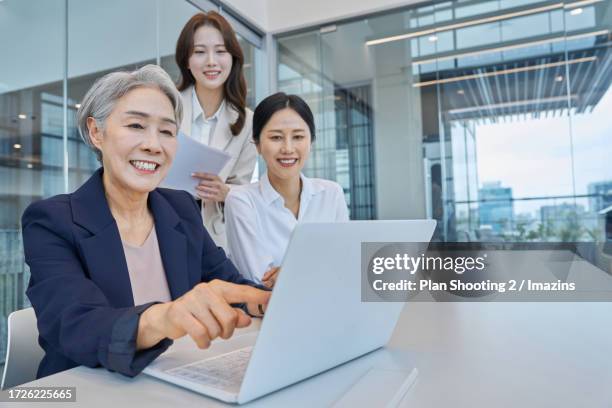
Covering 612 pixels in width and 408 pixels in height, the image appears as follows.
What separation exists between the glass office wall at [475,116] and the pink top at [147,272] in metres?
3.08

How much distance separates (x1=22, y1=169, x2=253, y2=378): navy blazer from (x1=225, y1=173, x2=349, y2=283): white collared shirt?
34 cm

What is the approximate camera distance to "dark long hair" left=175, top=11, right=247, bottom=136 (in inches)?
81.9

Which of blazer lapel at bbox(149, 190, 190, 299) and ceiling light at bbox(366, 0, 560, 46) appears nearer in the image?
blazer lapel at bbox(149, 190, 190, 299)

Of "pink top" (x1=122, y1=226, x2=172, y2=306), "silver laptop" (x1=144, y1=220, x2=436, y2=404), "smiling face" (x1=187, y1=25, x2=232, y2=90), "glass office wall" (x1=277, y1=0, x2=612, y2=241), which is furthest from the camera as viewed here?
"glass office wall" (x1=277, y1=0, x2=612, y2=241)

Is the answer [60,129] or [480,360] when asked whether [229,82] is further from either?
[480,360]

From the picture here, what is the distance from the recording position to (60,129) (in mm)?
2506

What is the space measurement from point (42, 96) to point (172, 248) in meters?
1.88

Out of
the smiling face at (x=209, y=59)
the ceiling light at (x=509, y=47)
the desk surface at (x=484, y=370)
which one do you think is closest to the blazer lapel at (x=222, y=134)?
the smiling face at (x=209, y=59)

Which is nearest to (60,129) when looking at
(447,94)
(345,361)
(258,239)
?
(258,239)

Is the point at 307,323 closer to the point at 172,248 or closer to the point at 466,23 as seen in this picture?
the point at 172,248

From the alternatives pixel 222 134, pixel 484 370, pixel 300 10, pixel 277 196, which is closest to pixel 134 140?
pixel 277 196

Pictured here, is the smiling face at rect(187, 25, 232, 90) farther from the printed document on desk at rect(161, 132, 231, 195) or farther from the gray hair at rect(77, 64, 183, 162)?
the gray hair at rect(77, 64, 183, 162)

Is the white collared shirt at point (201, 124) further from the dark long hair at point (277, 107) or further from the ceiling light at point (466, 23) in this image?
the ceiling light at point (466, 23)

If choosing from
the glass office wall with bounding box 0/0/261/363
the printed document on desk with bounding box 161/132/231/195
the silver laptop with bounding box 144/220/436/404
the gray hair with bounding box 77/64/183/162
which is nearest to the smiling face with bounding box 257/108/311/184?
the printed document on desk with bounding box 161/132/231/195
